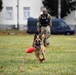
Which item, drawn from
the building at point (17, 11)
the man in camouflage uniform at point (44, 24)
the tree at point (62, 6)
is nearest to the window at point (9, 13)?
the building at point (17, 11)

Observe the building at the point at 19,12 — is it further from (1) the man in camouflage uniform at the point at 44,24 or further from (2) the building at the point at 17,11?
(1) the man in camouflage uniform at the point at 44,24

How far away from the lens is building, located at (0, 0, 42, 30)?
226ft

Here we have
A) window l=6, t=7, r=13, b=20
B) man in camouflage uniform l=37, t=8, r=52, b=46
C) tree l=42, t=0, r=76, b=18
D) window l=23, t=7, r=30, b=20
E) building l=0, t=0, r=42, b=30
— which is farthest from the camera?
window l=23, t=7, r=30, b=20

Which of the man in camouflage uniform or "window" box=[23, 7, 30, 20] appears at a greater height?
the man in camouflage uniform

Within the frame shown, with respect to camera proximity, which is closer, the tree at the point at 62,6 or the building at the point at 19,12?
the tree at the point at 62,6

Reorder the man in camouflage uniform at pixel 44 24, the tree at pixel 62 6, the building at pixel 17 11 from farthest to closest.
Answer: the building at pixel 17 11 < the tree at pixel 62 6 < the man in camouflage uniform at pixel 44 24

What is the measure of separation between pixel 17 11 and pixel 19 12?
341 millimetres

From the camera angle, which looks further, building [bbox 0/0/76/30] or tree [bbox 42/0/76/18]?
building [bbox 0/0/76/30]

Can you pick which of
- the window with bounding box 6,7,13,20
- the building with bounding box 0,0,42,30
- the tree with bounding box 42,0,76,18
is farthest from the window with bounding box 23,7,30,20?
the tree with bounding box 42,0,76,18

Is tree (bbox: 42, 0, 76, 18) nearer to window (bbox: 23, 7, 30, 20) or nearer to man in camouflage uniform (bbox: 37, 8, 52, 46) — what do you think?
window (bbox: 23, 7, 30, 20)

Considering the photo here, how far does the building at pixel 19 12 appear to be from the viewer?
2709 inches

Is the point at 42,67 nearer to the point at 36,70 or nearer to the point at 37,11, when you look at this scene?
the point at 36,70

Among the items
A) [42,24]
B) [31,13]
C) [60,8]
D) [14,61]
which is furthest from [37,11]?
[14,61]

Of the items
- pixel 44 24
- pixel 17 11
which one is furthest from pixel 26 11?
pixel 44 24
